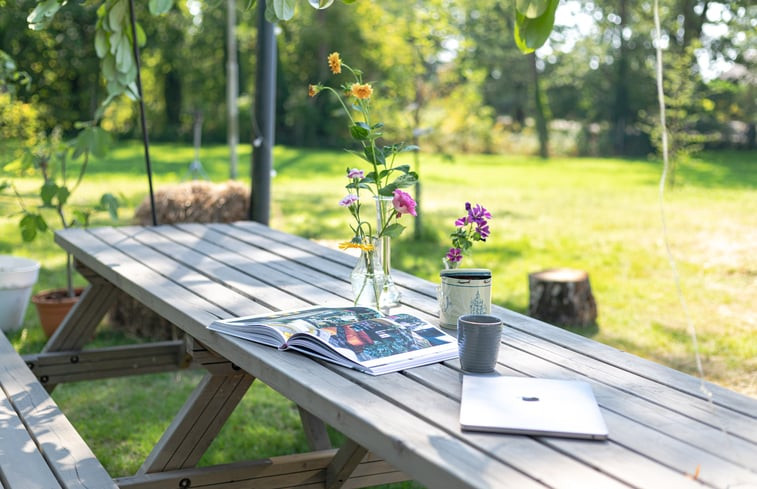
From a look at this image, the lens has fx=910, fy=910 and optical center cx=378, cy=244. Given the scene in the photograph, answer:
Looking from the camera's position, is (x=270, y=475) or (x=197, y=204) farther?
(x=197, y=204)

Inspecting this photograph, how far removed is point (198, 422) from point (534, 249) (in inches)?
211

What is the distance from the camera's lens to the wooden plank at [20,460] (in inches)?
69.7

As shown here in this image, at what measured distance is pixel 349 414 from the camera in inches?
57.6

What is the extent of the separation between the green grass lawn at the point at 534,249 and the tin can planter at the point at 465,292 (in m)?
1.47

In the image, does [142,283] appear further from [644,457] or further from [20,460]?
[644,457]

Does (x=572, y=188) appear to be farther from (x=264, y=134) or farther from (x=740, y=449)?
(x=740, y=449)

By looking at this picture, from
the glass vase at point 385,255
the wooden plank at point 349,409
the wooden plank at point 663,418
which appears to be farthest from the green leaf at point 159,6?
the wooden plank at point 663,418

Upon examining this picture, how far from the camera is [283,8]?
1.79m

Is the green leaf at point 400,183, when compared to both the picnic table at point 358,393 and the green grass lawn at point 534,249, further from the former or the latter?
the green grass lawn at point 534,249

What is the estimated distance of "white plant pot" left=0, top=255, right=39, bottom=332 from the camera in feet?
14.6

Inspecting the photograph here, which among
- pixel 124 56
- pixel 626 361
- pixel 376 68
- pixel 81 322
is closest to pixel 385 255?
pixel 626 361

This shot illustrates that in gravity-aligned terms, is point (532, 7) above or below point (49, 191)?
above

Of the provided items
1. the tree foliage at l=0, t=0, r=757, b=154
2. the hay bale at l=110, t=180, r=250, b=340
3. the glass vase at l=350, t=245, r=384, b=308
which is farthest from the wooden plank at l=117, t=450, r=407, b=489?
the tree foliage at l=0, t=0, r=757, b=154

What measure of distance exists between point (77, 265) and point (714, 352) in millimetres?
3023
